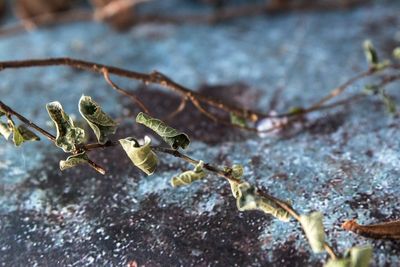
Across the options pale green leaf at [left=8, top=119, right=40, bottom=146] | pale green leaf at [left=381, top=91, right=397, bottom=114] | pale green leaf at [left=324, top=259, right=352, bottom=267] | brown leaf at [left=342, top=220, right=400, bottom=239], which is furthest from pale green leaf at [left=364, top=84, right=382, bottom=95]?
pale green leaf at [left=8, top=119, right=40, bottom=146]

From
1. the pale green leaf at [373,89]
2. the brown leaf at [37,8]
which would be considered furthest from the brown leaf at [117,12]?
the pale green leaf at [373,89]

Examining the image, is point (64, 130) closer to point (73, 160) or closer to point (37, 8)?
point (73, 160)

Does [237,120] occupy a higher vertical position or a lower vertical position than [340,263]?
higher

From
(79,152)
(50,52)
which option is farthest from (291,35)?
(79,152)

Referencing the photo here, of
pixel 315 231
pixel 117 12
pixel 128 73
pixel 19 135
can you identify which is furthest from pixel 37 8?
pixel 315 231

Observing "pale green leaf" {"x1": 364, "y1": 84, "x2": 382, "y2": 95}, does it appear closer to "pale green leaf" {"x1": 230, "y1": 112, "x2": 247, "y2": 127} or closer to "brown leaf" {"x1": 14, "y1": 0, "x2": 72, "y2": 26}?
"pale green leaf" {"x1": 230, "y1": 112, "x2": 247, "y2": 127}

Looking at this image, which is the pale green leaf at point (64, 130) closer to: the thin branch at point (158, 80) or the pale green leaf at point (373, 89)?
the thin branch at point (158, 80)
